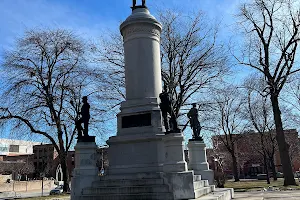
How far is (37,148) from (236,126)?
197 ft

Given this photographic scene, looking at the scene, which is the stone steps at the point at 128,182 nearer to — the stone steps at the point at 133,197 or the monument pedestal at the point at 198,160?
the stone steps at the point at 133,197

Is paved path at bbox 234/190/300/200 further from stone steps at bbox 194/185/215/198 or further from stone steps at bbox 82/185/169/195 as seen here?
stone steps at bbox 82/185/169/195

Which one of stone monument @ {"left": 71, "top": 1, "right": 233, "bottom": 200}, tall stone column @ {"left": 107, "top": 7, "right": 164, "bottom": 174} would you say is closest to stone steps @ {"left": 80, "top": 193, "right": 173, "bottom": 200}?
stone monument @ {"left": 71, "top": 1, "right": 233, "bottom": 200}

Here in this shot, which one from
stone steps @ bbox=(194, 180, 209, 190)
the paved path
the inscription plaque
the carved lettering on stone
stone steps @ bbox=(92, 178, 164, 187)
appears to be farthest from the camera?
the paved path

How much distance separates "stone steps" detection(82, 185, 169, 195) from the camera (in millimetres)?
8891

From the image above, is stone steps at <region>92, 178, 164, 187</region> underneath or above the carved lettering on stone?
underneath

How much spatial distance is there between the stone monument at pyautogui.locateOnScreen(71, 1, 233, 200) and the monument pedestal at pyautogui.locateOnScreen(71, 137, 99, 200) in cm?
3

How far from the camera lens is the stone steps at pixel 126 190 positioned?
889 centimetres

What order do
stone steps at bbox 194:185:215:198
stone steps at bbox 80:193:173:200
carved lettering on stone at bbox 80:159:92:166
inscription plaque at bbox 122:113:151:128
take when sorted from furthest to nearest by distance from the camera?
inscription plaque at bbox 122:113:151:128, carved lettering on stone at bbox 80:159:92:166, stone steps at bbox 194:185:215:198, stone steps at bbox 80:193:173:200

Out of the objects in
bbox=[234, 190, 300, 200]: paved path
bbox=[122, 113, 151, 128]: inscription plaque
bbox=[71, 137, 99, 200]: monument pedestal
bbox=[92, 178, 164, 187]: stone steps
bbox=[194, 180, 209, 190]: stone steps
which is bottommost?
bbox=[234, 190, 300, 200]: paved path

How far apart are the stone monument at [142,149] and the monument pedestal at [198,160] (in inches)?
27.6

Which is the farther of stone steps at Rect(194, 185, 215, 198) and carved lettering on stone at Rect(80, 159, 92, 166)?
carved lettering on stone at Rect(80, 159, 92, 166)

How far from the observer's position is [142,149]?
10297mm

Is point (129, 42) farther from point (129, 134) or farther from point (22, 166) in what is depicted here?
point (22, 166)
